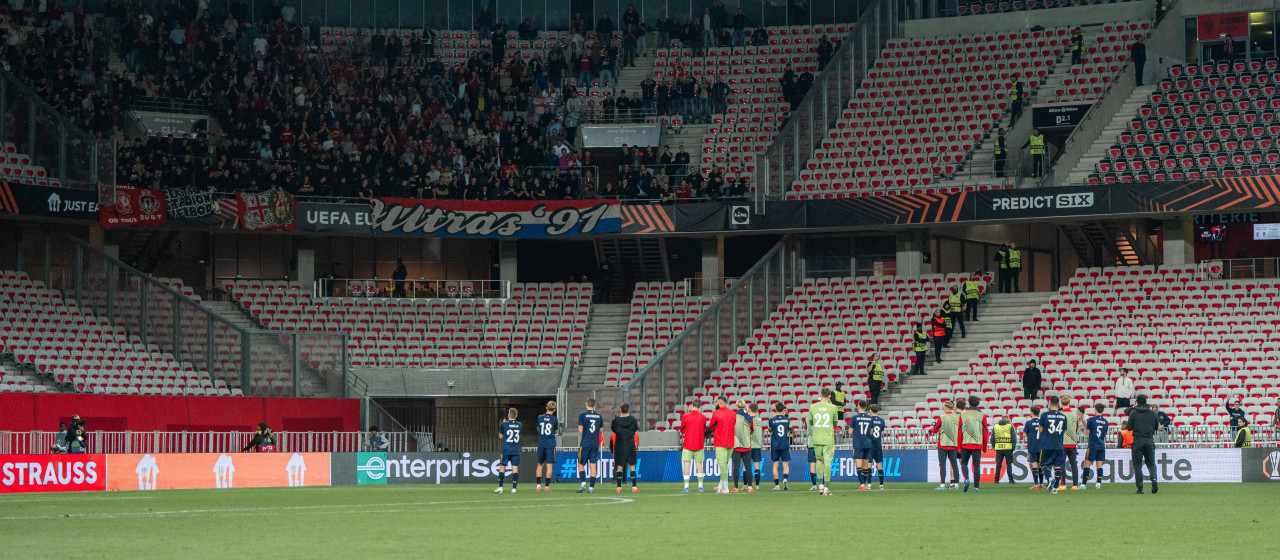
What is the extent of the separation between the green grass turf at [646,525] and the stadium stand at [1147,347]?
1123 cm

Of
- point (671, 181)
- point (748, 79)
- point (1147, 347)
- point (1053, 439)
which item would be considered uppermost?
point (748, 79)

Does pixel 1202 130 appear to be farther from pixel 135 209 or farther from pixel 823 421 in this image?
pixel 135 209

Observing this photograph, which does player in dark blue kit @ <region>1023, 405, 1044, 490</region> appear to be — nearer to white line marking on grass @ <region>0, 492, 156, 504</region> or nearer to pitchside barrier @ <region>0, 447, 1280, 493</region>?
pitchside barrier @ <region>0, 447, 1280, 493</region>

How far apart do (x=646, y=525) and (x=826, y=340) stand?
26.8 meters

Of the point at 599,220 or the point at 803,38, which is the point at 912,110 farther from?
the point at 599,220

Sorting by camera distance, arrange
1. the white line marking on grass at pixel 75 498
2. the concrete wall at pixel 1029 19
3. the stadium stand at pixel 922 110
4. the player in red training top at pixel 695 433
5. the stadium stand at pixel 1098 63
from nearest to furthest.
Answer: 1. the white line marking on grass at pixel 75 498
2. the player in red training top at pixel 695 433
3. the stadium stand at pixel 922 110
4. the stadium stand at pixel 1098 63
5. the concrete wall at pixel 1029 19

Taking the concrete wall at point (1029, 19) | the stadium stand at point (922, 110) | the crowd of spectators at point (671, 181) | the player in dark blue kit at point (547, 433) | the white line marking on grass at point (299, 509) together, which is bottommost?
the white line marking on grass at point (299, 509)

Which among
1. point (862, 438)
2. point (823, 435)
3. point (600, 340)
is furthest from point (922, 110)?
point (823, 435)

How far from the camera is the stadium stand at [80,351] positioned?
3934 centimetres

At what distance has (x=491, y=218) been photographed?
47.6 metres

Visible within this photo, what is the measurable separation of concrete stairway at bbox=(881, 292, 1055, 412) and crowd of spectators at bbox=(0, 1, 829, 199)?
8.84 m

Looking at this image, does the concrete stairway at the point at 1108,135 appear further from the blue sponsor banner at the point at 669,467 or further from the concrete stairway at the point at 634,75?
the concrete stairway at the point at 634,75

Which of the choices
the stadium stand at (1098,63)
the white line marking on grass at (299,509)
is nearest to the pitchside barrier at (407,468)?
the white line marking on grass at (299,509)

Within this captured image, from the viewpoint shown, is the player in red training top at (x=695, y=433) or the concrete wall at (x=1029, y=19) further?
the concrete wall at (x=1029, y=19)
